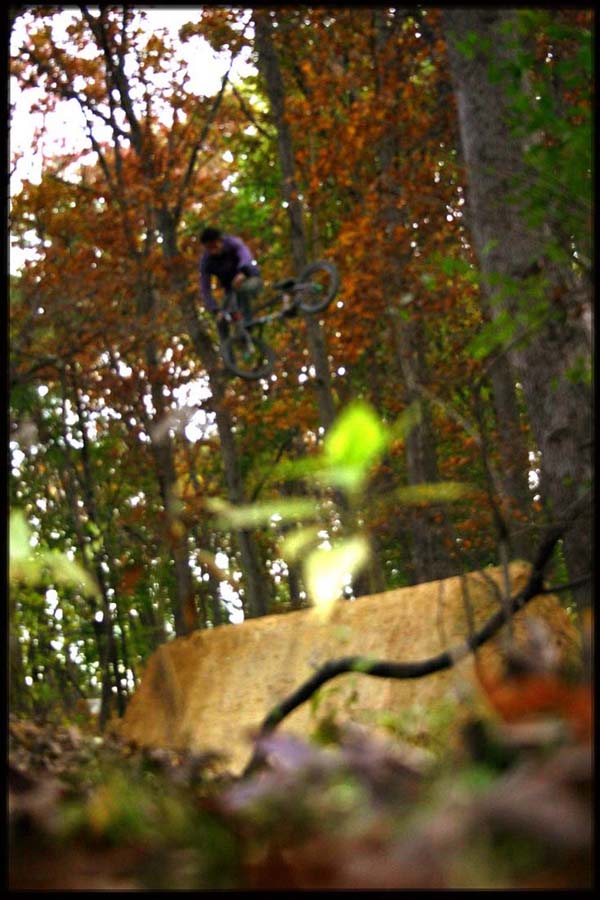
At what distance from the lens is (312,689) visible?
4293 millimetres

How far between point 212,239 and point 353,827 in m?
14.1

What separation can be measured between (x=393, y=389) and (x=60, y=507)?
7713 millimetres

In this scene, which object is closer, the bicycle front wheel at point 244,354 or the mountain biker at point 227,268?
the mountain biker at point 227,268

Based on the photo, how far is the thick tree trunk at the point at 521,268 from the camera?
1038cm

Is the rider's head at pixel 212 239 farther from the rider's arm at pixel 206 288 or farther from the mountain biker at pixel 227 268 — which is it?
the rider's arm at pixel 206 288

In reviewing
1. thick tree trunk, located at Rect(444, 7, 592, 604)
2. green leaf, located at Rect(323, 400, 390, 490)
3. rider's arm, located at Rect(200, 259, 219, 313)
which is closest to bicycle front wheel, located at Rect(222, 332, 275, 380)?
rider's arm, located at Rect(200, 259, 219, 313)

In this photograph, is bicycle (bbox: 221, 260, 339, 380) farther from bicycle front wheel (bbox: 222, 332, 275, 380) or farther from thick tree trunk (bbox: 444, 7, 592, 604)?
thick tree trunk (bbox: 444, 7, 592, 604)

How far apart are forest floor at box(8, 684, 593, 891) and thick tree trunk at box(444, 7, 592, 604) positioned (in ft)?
26.2

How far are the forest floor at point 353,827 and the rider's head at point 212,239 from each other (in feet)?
43.7

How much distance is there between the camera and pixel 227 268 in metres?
16.1

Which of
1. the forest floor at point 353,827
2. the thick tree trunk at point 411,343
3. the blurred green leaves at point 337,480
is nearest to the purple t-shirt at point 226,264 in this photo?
the thick tree trunk at point 411,343

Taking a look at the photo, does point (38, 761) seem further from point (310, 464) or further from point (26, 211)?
point (26, 211)

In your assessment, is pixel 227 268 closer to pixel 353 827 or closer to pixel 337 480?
pixel 337 480

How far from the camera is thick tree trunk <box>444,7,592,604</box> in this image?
10.4 meters
